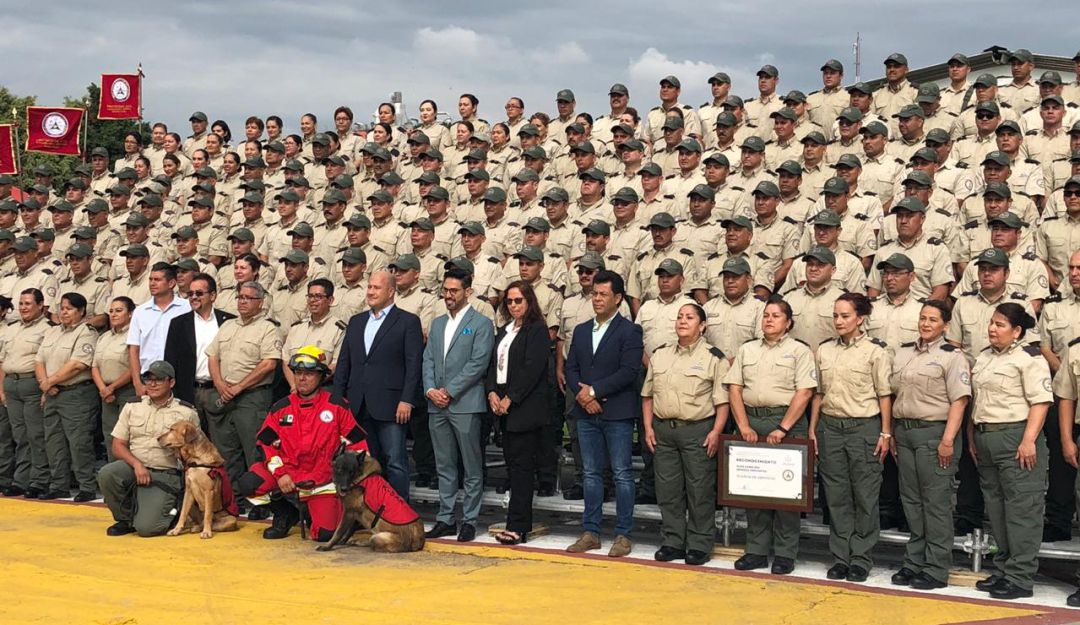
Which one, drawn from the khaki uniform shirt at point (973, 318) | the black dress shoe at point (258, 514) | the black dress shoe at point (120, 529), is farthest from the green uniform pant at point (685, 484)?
the black dress shoe at point (120, 529)

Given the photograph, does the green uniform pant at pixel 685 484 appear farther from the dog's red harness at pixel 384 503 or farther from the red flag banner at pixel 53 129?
the red flag banner at pixel 53 129

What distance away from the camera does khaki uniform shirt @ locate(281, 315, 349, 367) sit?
979 centimetres

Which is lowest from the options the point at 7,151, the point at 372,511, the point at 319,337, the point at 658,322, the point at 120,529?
the point at 120,529

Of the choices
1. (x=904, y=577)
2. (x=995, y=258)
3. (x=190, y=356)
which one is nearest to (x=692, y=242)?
(x=995, y=258)

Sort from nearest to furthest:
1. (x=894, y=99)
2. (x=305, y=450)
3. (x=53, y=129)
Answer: (x=305, y=450), (x=894, y=99), (x=53, y=129)

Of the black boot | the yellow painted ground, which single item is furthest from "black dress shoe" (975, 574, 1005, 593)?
the black boot

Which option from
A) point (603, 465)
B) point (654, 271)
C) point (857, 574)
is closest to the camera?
point (857, 574)

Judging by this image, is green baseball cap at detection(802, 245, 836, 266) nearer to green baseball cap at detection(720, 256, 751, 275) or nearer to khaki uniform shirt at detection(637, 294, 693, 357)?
green baseball cap at detection(720, 256, 751, 275)

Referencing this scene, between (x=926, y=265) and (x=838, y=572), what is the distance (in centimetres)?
261

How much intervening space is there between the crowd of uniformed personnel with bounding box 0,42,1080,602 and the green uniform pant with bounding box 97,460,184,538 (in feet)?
3.80

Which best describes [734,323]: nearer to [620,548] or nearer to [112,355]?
[620,548]

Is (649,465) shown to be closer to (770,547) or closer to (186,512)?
(770,547)

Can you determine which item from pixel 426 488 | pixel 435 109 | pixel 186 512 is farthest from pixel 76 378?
pixel 435 109

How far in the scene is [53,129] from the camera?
20.9 meters
